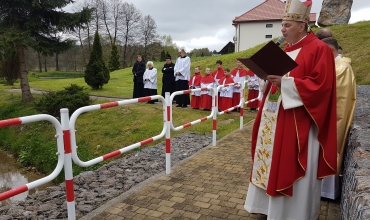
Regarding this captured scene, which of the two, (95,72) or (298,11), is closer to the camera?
(298,11)

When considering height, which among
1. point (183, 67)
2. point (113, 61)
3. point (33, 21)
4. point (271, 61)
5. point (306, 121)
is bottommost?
point (306, 121)

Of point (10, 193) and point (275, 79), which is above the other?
point (275, 79)

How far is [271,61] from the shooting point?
265 centimetres

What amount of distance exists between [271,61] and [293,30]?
1.36 feet

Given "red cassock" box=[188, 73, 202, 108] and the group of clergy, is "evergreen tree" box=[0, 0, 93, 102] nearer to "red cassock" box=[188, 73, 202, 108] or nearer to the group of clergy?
"red cassock" box=[188, 73, 202, 108]

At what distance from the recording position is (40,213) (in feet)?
12.6

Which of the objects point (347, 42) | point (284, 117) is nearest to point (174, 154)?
point (284, 117)

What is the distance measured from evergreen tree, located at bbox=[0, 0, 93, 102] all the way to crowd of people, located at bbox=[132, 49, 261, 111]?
4182mm

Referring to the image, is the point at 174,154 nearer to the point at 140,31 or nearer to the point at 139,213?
the point at 139,213

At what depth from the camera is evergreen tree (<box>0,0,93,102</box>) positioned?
43.1 ft

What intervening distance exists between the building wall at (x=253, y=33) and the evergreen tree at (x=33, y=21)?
96.8 feet

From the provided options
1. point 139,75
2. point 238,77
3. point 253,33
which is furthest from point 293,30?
point 253,33

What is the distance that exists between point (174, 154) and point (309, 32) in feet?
12.8

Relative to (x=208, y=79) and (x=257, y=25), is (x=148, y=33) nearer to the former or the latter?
(x=257, y=25)
